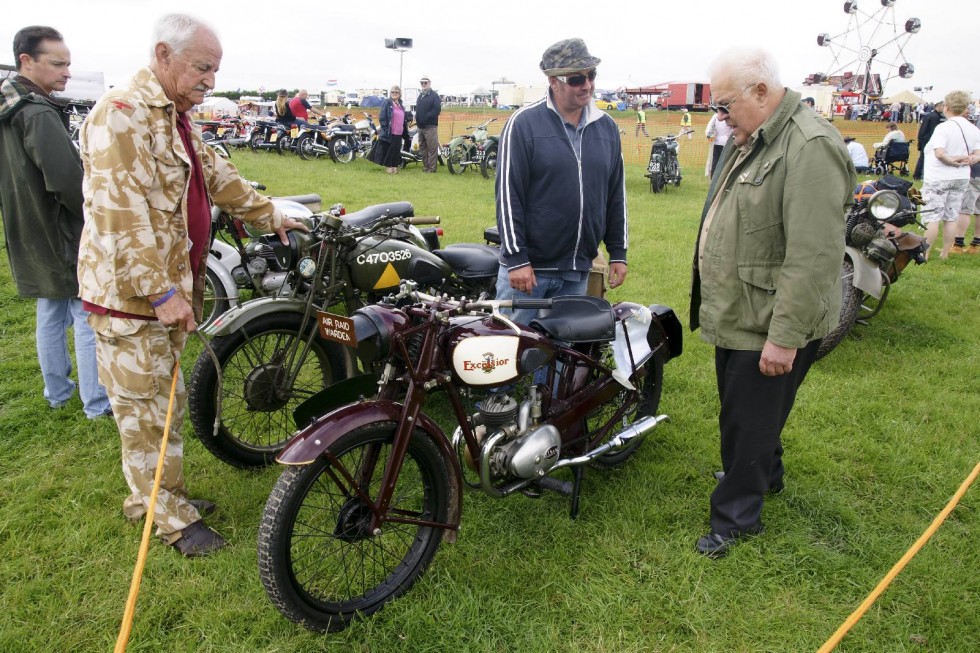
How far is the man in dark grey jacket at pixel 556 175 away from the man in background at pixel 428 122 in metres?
11.6

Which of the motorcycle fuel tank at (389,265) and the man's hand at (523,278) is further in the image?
the motorcycle fuel tank at (389,265)

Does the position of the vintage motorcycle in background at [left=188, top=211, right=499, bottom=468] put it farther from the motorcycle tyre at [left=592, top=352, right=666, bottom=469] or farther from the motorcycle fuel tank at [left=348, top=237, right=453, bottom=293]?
the motorcycle tyre at [left=592, top=352, right=666, bottom=469]

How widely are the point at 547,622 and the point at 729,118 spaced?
1991 mm

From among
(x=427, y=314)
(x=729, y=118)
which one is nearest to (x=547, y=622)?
(x=427, y=314)

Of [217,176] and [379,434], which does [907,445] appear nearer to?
[379,434]

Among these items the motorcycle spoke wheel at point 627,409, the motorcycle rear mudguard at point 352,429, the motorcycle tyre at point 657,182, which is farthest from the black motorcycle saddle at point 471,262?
the motorcycle tyre at point 657,182

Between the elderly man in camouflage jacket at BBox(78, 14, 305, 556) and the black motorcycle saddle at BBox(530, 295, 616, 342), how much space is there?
1394 millimetres

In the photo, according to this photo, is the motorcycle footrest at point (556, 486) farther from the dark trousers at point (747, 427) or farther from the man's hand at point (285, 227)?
the man's hand at point (285, 227)

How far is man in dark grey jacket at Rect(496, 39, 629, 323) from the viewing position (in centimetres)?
303

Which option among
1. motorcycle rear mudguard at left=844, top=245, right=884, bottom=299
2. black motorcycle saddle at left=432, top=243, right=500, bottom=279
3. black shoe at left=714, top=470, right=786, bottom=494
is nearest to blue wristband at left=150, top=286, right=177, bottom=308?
black motorcycle saddle at left=432, top=243, right=500, bottom=279

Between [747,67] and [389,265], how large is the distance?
6.50ft

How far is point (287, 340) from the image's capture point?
10.1ft

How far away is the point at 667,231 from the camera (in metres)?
8.77

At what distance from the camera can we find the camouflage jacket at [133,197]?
2102mm
